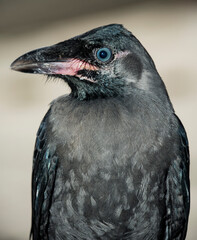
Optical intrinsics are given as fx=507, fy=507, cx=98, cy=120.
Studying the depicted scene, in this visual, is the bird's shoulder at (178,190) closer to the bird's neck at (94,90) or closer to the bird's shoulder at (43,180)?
the bird's neck at (94,90)

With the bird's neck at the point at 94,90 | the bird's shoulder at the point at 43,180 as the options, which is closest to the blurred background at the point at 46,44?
the bird's shoulder at the point at 43,180

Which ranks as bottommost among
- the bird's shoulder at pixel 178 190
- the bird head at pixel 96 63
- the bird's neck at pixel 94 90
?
the bird's shoulder at pixel 178 190

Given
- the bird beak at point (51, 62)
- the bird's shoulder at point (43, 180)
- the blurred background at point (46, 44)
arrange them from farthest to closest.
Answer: the blurred background at point (46, 44) → the bird's shoulder at point (43, 180) → the bird beak at point (51, 62)

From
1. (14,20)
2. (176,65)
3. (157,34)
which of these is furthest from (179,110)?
(14,20)

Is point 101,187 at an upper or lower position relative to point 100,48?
lower

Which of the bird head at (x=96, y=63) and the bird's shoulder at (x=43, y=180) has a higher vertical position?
the bird head at (x=96, y=63)

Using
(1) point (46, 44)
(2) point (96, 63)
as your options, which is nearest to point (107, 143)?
(2) point (96, 63)

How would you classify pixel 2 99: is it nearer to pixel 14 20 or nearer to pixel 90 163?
pixel 14 20

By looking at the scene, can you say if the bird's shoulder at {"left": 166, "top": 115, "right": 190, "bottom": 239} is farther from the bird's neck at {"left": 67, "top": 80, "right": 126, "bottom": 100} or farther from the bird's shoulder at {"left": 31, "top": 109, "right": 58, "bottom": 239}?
the bird's shoulder at {"left": 31, "top": 109, "right": 58, "bottom": 239}
